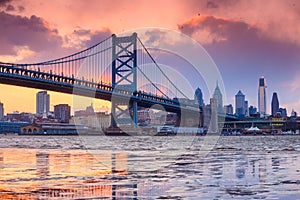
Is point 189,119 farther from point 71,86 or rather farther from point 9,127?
point 9,127

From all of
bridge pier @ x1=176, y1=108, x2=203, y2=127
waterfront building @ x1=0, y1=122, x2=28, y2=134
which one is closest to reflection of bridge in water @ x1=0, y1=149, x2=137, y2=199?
bridge pier @ x1=176, y1=108, x2=203, y2=127

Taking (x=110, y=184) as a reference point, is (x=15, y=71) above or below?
above

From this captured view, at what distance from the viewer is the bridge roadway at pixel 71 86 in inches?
2707

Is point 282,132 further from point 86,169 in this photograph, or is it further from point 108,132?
point 86,169

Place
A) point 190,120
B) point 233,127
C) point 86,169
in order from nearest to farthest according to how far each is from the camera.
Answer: point 86,169 → point 190,120 → point 233,127

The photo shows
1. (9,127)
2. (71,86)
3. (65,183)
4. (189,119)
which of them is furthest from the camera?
(9,127)

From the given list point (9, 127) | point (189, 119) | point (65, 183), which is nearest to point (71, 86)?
point (189, 119)

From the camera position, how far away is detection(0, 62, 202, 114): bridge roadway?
226ft

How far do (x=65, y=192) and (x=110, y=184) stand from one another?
66.3 inches

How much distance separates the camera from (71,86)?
7550 cm

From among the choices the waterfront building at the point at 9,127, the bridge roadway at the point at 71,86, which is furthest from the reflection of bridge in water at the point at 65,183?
the waterfront building at the point at 9,127

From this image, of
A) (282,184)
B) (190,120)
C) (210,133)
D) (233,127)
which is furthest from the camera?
(233,127)

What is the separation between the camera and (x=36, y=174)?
53.1 ft

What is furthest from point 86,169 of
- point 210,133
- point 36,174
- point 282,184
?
point 210,133
